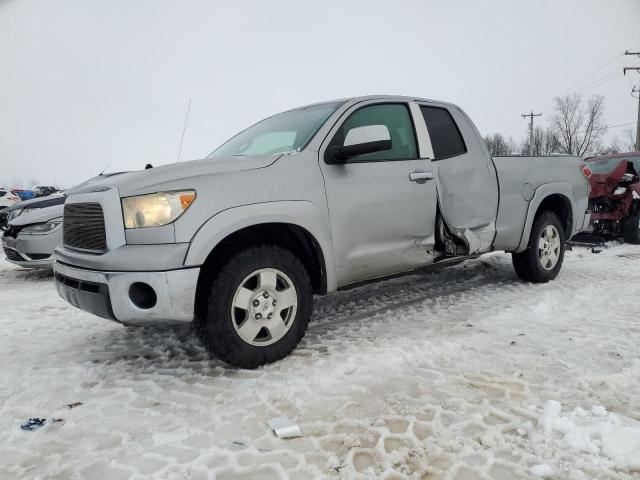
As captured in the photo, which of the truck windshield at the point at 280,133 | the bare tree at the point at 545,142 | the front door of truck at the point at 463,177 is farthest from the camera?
the bare tree at the point at 545,142

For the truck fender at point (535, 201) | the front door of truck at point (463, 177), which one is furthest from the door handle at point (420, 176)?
the truck fender at point (535, 201)

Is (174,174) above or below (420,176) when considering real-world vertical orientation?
above

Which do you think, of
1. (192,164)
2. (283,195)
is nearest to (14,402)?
(192,164)

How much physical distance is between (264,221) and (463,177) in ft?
7.07

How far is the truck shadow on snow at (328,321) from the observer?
3.15m

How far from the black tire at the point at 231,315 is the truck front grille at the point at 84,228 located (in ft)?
2.43

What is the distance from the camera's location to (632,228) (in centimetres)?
823

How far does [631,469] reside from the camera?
5.90 ft

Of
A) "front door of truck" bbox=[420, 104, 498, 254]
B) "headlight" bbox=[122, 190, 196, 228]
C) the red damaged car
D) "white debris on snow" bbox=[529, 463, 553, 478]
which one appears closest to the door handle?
"front door of truck" bbox=[420, 104, 498, 254]

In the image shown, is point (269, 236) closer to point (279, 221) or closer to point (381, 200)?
point (279, 221)

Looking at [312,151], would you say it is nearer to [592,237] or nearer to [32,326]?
[32,326]

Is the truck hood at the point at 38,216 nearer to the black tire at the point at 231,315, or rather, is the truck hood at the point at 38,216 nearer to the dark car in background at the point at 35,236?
the dark car in background at the point at 35,236

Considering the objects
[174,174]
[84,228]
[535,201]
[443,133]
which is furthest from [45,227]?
[535,201]

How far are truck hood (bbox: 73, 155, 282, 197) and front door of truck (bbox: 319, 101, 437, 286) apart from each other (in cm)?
56
